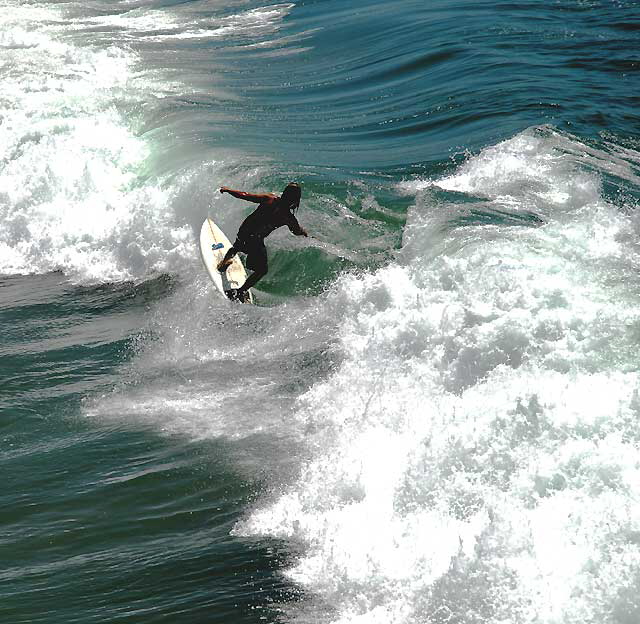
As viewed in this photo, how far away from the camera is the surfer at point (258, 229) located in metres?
10.1

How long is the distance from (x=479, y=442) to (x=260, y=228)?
4.43 metres

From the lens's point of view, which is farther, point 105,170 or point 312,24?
point 312,24

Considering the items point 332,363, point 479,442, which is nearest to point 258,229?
point 332,363

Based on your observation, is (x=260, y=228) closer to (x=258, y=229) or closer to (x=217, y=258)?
(x=258, y=229)

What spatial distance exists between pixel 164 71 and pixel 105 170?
6262 mm

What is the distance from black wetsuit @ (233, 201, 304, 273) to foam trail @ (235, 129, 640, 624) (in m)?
0.95

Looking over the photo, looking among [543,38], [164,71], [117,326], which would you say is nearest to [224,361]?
[117,326]

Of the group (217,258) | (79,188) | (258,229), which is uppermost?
(258,229)

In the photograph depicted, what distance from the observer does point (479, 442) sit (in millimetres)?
6785

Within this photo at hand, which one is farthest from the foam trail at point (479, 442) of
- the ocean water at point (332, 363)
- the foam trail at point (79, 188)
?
the foam trail at point (79, 188)

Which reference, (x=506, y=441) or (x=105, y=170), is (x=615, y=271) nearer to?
(x=506, y=441)

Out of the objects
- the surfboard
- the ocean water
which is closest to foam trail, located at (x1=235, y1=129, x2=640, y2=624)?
the ocean water

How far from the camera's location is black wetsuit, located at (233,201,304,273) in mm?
10117

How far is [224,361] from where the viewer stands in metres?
9.28
